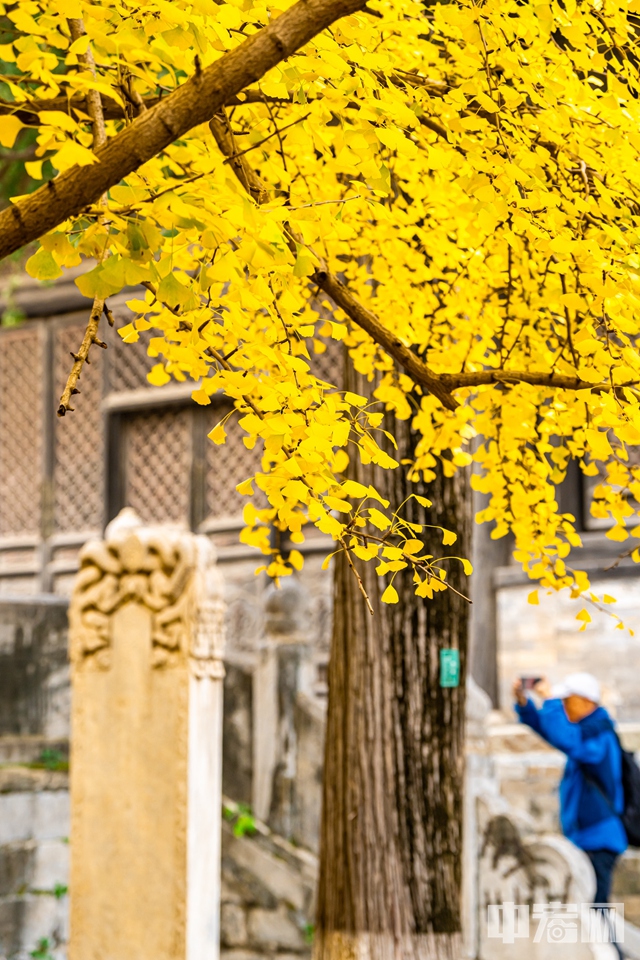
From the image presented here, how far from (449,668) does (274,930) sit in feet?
12.3

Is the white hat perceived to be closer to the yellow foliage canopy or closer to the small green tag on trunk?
the small green tag on trunk

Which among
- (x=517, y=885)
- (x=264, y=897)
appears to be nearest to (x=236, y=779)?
(x=264, y=897)

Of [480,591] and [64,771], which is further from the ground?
[480,591]

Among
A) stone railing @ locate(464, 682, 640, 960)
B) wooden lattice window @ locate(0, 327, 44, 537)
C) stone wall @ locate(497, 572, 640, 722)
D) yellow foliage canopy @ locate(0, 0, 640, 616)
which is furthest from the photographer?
wooden lattice window @ locate(0, 327, 44, 537)

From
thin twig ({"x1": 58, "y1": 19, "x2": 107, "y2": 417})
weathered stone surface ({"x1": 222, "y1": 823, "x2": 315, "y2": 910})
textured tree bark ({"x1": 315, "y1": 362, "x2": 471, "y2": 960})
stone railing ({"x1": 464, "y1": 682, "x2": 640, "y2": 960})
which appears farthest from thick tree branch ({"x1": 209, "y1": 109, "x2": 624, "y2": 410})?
weathered stone surface ({"x1": 222, "y1": 823, "x2": 315, "y2": 910})

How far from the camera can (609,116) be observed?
3.50m

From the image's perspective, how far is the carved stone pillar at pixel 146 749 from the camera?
21.0 ft

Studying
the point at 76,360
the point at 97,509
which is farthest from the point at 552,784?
the point at 76,360

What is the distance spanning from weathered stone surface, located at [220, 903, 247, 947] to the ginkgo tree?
4.60 metres

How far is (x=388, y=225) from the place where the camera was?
4.25 meters

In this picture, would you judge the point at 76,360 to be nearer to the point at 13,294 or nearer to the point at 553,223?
the point at 553,223

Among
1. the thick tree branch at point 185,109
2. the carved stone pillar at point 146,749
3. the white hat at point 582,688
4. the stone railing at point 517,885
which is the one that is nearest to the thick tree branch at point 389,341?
the thick tree branch at point 185,109

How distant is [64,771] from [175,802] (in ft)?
7.65

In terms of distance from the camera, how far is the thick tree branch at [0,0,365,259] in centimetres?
261
